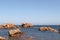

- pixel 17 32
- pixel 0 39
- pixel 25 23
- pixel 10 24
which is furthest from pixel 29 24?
pixel 0 39

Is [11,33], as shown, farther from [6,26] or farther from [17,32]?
[6,26]

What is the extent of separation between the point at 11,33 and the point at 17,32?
3436mm

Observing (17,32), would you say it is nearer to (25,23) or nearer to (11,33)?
(11,33)

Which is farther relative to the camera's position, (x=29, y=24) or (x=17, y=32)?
(x=29, y=24)

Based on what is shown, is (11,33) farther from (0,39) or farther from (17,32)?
(0,39)

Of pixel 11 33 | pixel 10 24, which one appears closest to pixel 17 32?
pixel 11 33

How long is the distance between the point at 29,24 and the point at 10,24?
1460cm

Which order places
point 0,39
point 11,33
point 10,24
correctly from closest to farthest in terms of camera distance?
point 0,39
point 11,33
point 10,24

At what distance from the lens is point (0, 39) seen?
117 ft

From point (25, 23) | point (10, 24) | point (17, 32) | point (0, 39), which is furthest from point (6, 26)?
point (0, 39)

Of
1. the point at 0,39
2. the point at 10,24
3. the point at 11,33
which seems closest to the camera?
the point at 0,39

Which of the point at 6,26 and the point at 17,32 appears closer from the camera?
the point at 17,32

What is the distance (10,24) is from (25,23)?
1114cm

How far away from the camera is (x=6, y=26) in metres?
120
